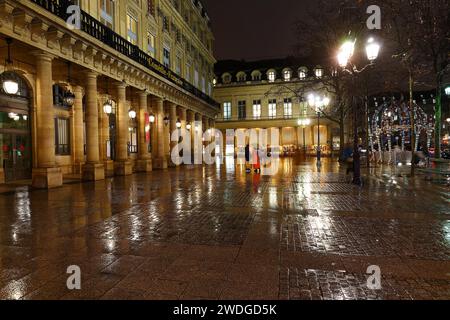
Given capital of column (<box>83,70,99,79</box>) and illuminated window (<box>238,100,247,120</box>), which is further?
illuminated window (<box>238,100,247,120</box>)

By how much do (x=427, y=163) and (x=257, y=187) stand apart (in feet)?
49.7

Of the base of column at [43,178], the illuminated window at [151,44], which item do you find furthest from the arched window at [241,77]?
the base of column at [43,178]

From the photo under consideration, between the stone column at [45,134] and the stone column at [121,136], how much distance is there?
563 cm

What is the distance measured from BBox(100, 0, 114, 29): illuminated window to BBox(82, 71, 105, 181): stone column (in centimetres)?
481

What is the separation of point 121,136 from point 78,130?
2718 mm

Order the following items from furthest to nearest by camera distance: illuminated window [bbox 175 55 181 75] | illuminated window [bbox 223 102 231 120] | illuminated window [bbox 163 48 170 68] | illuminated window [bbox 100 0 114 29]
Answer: illuminated window [bbox 223 102 231 120], illuminated window [bbox 175 55 181 75], illuminated window [bbox 163 48 170 68], illuminated window [bbox 100 0 114 29]

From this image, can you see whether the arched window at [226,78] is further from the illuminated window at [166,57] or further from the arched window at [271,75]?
the illuminated window at [166,57]

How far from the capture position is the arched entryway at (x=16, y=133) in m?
14.3

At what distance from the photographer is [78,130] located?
16.7 metres

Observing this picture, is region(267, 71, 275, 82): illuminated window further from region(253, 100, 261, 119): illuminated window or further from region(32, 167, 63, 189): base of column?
region(32, 167, 63, 189): base of column

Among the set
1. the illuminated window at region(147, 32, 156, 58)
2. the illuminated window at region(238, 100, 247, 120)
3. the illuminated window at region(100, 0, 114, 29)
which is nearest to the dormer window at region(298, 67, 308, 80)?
the illuminated window at region(238, 100, 247, 120)

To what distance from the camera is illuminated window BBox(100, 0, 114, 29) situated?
698 inches
